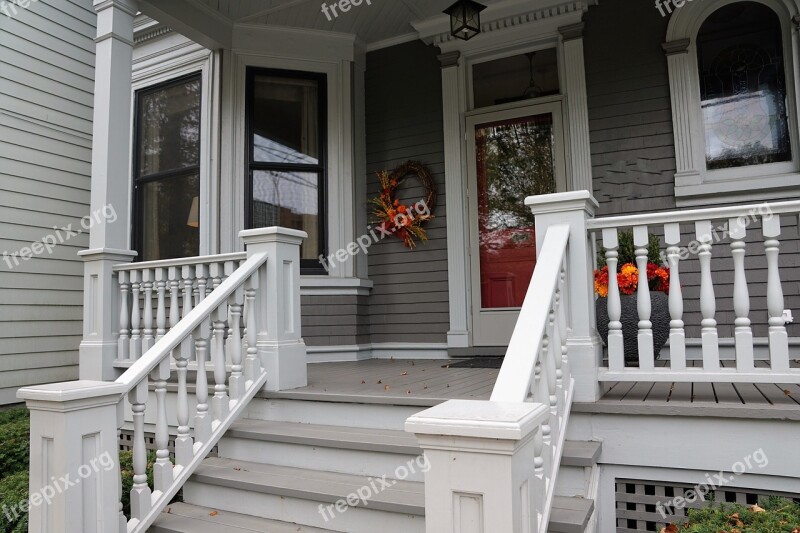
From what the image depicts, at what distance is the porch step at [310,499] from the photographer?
2.14m

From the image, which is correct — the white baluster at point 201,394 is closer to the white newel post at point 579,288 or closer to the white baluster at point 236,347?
the white baluster at point 236,347

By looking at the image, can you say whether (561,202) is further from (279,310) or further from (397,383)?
(279,310)

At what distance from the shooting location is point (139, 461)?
2.34 metres

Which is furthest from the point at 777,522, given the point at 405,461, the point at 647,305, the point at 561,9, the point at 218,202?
the point at 218,202

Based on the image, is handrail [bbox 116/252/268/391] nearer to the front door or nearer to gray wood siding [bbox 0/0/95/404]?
the front door

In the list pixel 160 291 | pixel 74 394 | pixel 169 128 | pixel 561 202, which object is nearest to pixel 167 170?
pixel 169 128

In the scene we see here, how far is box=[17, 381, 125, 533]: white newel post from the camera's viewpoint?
6.48ft

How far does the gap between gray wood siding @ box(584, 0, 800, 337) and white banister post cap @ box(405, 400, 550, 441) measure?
3.27 metres

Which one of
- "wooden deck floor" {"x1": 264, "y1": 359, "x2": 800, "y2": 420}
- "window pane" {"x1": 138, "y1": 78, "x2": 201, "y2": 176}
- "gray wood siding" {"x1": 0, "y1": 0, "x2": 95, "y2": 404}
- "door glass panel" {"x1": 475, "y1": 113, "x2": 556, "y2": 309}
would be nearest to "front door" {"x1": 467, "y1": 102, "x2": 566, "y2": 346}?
"door glass panel" {"x1": 475, "y1": 113, "x2": 556, "y2": 309}

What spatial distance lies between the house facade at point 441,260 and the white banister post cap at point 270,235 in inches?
0.7

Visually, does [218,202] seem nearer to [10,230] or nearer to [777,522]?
[10,230]

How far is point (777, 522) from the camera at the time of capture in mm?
1988

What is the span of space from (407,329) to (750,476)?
322cm

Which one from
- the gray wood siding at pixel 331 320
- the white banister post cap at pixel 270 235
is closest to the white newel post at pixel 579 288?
the white banister post cap at pixel 270 235
